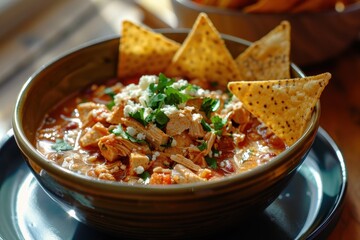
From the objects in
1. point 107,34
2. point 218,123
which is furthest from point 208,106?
point 107,34

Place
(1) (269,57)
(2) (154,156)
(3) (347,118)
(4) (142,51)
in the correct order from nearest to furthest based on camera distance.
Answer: (2) (154,156), (1) (269,57), (4) (142,51), (3) (347,118)

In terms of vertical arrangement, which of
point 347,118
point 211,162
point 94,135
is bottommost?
point 347,118

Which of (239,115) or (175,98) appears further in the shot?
(239,115)

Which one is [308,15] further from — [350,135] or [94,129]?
[94,129]

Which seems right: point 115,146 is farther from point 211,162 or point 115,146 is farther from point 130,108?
point 211,162

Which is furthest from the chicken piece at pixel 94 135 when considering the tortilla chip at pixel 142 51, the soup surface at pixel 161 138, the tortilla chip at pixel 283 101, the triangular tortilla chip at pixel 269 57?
the triangular tortilla chip at pixel 269 57

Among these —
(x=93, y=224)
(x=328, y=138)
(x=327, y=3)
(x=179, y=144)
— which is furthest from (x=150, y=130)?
(x=327, y=3)

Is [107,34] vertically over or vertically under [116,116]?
under
